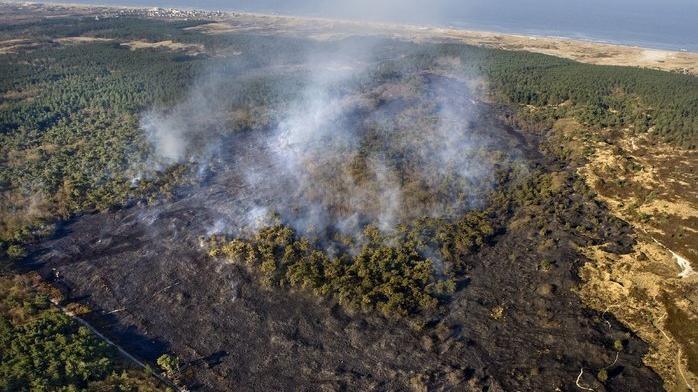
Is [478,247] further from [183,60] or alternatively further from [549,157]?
[183,60]

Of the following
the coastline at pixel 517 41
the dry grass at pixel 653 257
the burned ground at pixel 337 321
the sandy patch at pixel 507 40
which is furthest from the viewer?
the sandy patch at pixel 507 40

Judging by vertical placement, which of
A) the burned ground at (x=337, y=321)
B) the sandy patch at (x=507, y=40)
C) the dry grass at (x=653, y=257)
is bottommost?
the burned ground at (x=337, y=321)

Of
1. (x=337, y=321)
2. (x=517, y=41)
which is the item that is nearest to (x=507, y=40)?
(x=517, y=41)

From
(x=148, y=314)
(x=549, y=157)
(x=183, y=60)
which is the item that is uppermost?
(x=183, y=60)

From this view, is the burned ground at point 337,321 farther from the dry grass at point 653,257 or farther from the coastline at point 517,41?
the coastline at point 517,41

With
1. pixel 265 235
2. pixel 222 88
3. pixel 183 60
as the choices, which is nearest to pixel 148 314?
pixel 265 235

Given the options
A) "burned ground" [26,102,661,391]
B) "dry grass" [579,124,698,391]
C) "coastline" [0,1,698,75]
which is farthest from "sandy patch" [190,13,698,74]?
"burned ground" [26,102,661,391]

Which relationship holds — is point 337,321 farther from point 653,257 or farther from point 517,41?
point 517,41

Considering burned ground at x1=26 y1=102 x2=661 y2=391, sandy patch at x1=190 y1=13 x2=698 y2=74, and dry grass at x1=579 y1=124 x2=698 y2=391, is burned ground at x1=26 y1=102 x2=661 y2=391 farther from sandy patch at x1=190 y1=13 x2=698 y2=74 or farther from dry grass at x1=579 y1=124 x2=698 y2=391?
sandy patch at x1=190 y1=13 x2=698 y2=74

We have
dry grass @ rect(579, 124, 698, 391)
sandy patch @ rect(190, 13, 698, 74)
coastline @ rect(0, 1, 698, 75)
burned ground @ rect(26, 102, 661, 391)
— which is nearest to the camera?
burned ground @ rect(26, 102, 661, 391)

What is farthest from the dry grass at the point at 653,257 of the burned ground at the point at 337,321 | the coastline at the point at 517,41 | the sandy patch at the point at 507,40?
the sandy patch at the point at 507,40

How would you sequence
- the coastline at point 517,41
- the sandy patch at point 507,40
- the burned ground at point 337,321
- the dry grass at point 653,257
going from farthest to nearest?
1. the sandy patch at point 507,40
2. the coastline at point 517,41
3. the dry grass at point 653,257
4. the burned ground at point 337,321
